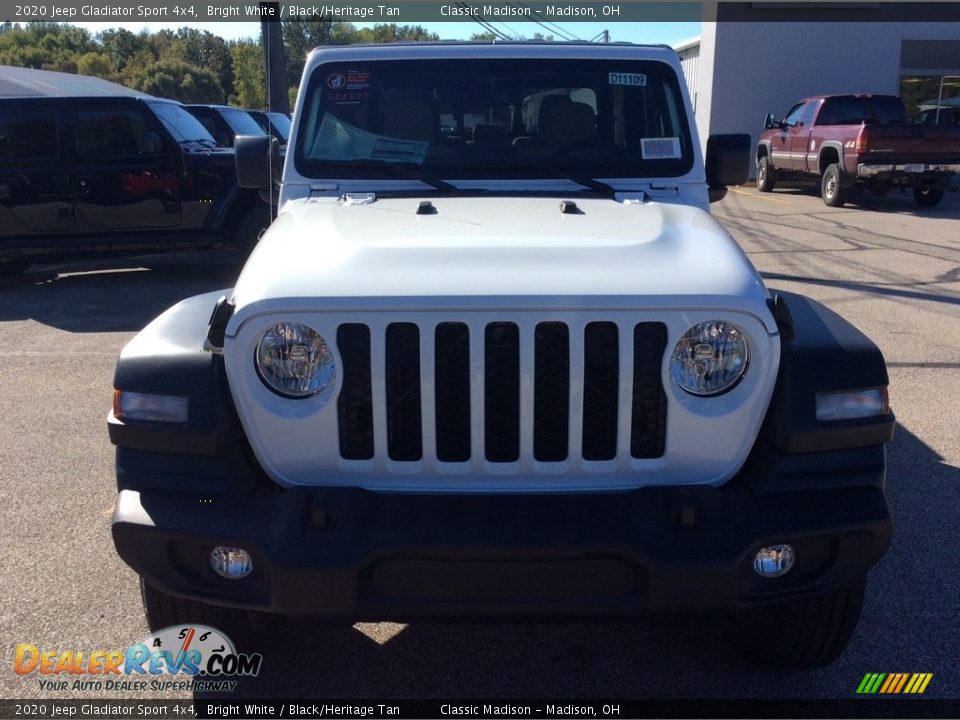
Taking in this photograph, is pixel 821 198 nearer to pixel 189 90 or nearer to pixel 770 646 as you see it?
pixel 770 646

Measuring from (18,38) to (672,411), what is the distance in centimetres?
6317

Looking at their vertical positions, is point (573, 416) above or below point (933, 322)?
above

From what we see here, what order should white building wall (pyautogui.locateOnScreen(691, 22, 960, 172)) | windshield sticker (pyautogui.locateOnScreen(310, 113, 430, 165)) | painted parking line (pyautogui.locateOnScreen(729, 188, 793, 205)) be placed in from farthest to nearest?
white building wall (pyautogui.locateOnScreen(691, 22, 960, 172)) → painted parking line (pyautogui.locateOnScreen(729, 188, 793, 205)) → windshield sticker (pyautogui.locateOnScreen(310, 113, 430, 165))

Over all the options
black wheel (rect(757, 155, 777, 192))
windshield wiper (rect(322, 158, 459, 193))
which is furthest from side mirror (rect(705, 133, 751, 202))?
black wheel (rect(757, 155, 777, 192))

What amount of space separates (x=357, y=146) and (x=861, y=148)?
43.8 ft

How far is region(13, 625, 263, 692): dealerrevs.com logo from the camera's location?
2904mm

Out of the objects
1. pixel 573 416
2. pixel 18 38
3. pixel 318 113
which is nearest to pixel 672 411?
pixel 573 416

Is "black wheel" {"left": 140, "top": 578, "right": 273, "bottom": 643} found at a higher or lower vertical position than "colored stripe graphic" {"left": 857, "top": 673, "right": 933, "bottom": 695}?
higher

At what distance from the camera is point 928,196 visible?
646 inches

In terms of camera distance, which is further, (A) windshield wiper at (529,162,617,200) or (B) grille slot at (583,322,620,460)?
(A) windshield wiper at (529,162,617,200)

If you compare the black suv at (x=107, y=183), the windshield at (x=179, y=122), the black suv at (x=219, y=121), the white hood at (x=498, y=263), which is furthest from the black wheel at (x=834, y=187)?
the white hood at (x=498, y=263)

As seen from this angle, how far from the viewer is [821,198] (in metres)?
18.4

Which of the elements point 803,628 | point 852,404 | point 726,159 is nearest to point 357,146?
point 726,159

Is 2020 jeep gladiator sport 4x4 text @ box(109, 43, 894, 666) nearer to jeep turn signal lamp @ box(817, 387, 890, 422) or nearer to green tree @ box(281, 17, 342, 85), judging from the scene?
jeep turn signal lamp @ box(817, 387, 890, 422)
